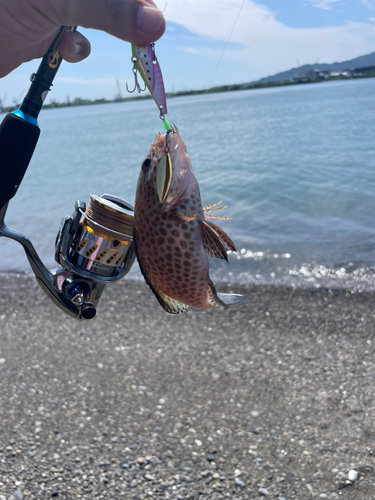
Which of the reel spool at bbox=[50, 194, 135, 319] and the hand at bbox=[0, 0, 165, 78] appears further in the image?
the reel spool at bbox=[50, 194, 135, 319]

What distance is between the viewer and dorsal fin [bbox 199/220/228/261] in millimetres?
1843

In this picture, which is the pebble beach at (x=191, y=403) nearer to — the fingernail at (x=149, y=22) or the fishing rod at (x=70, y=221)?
the fishing rod at (x=70, y=221)

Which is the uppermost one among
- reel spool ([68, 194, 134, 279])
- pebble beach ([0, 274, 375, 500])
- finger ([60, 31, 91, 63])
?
finger ([60, 31, 91, 63])

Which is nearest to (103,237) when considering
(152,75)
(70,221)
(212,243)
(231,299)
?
(70,221)

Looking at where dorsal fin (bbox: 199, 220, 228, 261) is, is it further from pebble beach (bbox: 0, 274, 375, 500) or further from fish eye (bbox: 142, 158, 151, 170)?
pebble beach (bbox: 0, 274, 375, 500)

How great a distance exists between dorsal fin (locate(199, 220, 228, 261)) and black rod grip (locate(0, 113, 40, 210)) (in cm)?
91

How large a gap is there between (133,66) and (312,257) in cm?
951

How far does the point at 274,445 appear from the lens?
15.4ft

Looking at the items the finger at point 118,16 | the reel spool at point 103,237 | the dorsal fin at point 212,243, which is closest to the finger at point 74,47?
the finger at point 118,16

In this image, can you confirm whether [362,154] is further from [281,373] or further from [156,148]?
[156,148]

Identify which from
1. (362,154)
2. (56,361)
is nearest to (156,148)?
(56,361)

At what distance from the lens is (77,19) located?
1.93m

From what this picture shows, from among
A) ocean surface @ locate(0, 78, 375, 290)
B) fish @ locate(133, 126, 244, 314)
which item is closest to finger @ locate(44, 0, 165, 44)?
fish @ locate(133, 126, 244, 314)

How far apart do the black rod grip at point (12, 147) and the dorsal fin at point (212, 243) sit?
0.91 metres
